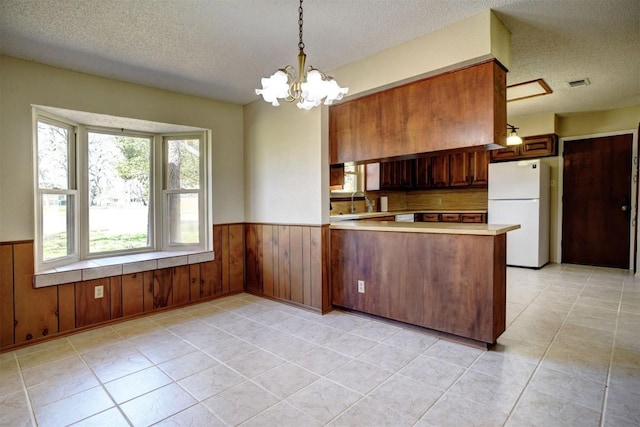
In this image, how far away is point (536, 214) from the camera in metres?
5.04

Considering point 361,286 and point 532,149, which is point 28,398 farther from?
point 532,149

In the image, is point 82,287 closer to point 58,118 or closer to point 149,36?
point 58,118

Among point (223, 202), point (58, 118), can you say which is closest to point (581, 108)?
point (223, 202)

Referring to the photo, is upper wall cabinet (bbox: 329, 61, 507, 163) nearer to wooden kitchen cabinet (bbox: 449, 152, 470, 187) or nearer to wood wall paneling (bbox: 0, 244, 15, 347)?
wood wall paneling (bbox: 0, 244, 15, 347)

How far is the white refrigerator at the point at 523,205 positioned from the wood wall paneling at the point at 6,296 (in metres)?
6.02

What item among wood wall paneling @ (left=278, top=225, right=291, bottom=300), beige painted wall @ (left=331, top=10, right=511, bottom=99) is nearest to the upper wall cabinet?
beige painted wall @ (left=331, top=10, right=511, bottom=99)

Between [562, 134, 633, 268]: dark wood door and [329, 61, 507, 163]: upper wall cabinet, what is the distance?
12.7ft

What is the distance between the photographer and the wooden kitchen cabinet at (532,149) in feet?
17.4

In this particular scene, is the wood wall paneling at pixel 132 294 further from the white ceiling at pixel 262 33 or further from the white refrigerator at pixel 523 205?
the white refrigerator at pixel 523 205

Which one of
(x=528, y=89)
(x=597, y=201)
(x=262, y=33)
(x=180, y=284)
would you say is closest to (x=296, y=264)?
(x=180, y=284)

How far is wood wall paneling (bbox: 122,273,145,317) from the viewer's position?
3307 millimetres

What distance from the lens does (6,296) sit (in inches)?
105

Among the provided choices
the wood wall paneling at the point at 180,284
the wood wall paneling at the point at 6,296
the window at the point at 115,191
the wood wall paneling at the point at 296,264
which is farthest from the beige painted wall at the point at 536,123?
the wood wall paneling at the point at 6,296

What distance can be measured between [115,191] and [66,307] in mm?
1293
